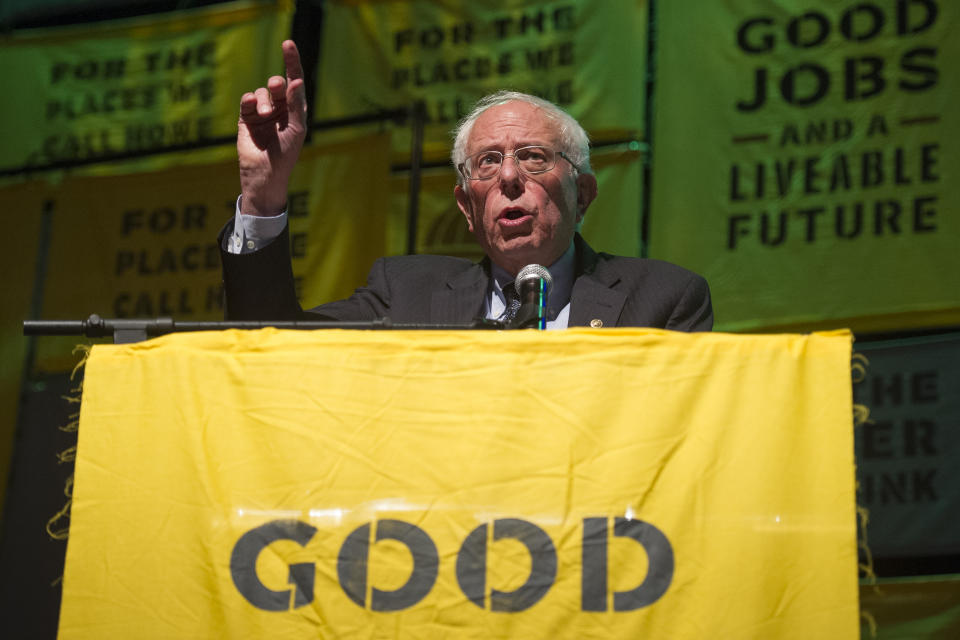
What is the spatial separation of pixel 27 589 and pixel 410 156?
291cm

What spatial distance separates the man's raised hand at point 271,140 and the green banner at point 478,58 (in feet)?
9.85

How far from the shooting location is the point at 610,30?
16.9 ft

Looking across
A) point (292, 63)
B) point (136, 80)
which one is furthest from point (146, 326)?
point (136, 80)

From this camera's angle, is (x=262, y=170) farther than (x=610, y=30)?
No

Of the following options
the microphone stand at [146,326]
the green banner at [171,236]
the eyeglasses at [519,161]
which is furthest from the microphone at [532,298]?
the green banner at [171,236]

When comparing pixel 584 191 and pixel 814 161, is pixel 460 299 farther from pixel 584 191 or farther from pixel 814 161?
pixel 814 161

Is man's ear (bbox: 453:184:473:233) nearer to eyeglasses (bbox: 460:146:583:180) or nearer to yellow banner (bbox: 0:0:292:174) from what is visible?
eyeglasses (bbox: 460:146:583:180)

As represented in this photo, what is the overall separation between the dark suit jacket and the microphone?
0.38m

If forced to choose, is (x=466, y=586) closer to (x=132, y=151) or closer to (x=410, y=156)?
(x=410, y=156)

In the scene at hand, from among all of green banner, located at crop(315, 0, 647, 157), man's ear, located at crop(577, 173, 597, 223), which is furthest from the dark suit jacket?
green banner, located at crop(315, 0, 647, 157)

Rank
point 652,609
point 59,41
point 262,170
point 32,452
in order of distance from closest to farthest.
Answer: point 652,609, point 262,170, point 32,452, point 59,41

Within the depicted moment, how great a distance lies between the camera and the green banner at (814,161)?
14.4ft

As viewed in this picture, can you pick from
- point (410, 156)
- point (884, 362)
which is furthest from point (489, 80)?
point (884, 362)

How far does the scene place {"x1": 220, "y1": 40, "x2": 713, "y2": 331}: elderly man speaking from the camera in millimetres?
2223
